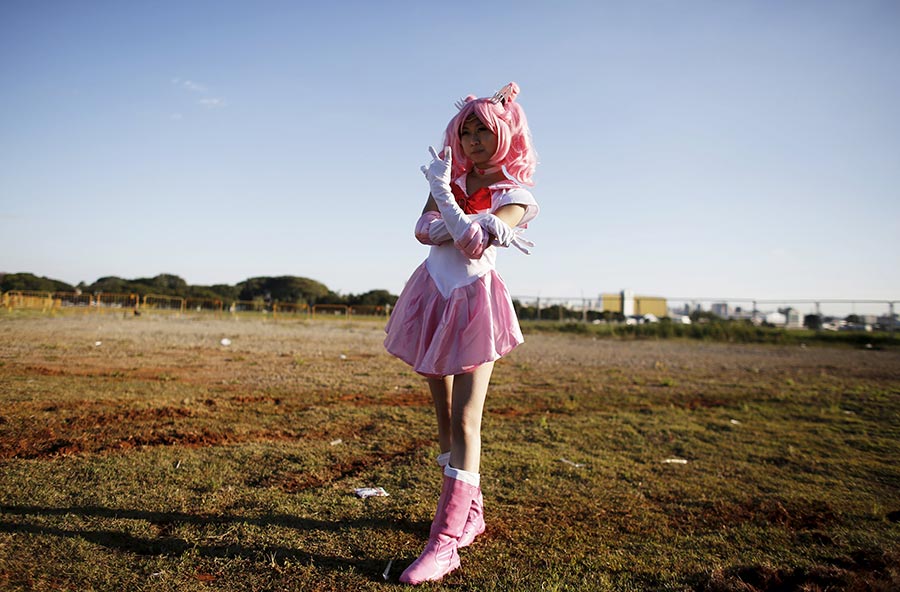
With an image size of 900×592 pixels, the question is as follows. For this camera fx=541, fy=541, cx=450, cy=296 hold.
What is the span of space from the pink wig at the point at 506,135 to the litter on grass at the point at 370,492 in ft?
5.49

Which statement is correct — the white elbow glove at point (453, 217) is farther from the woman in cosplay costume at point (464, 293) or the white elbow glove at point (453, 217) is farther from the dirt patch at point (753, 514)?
the dirt patch at point (753, 514)

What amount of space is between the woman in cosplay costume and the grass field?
10.1 inches

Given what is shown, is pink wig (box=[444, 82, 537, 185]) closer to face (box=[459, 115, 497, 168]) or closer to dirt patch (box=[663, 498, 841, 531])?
face (box=[459, 115, 497, 168])

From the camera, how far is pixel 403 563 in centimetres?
208

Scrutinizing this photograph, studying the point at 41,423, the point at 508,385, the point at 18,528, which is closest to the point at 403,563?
the point at 18,528

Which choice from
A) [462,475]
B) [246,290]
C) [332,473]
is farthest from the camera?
[246,290]

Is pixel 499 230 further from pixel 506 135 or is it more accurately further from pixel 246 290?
pixel 246 290

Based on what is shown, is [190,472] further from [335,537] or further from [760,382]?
[760,382]

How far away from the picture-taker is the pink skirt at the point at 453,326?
2170 millimetres

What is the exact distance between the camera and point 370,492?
9.32ft

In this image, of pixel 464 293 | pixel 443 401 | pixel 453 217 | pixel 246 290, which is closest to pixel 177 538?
pixel 443 401

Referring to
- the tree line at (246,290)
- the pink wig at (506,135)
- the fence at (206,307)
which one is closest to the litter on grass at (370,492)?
the pink wig at (506,135)

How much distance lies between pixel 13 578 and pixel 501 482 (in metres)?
2.29

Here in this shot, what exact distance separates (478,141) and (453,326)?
2.78ft
